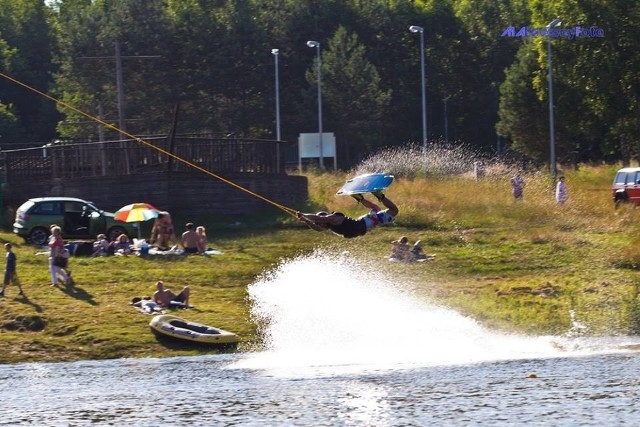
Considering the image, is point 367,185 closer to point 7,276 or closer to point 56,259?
point 56,259

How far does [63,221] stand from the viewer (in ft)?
130

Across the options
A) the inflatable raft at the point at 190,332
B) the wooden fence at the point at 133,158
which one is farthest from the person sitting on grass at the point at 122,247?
the inflatable raft at the point at 190,332

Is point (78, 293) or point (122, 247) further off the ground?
point (122, 247)

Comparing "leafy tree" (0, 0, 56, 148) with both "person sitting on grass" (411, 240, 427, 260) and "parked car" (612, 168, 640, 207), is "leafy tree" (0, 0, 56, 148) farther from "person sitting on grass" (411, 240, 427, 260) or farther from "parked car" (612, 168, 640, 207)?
"person sitting on grass" (411, 240, 427, 260)

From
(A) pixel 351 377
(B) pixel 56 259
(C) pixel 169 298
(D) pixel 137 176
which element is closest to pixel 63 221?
(D) pixel 137 176

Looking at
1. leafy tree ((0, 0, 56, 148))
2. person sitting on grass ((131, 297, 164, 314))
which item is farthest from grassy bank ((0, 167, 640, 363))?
leafy tree ((0, 0, 56, 148))

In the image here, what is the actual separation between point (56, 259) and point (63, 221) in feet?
24.1

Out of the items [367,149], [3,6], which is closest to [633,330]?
[367,149]

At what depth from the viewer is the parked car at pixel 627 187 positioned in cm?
4394

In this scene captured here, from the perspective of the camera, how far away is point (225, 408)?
2378cm

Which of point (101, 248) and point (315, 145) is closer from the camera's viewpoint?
point (101, 248)

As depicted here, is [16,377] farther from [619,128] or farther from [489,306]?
[619,128]

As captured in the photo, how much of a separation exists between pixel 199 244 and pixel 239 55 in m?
39.5

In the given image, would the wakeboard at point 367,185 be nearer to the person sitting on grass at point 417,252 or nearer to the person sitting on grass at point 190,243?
the person sitting on grass at point 417,252
